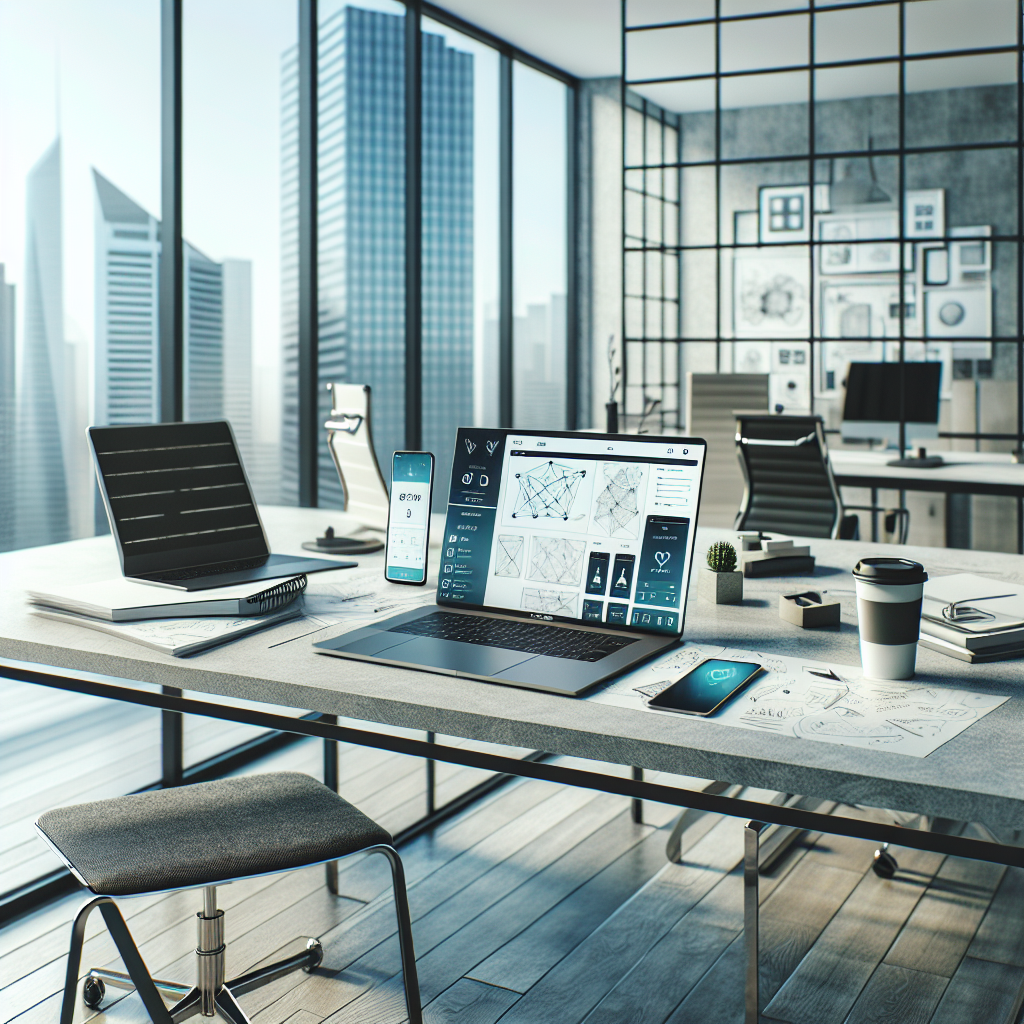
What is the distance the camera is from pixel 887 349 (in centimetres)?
715

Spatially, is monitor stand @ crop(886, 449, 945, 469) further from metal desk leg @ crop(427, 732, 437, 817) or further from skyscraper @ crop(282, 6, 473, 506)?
metal desk leg @ crop(427, 732, 437, 817)

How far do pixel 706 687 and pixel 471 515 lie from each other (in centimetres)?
54

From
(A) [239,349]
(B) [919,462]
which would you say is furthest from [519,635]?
(B) [919,462]

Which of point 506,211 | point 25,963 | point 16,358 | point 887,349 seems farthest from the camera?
point 887,349

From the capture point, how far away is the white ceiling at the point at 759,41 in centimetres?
537

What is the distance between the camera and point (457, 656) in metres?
1.42

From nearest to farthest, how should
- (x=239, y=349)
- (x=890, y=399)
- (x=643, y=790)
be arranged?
(x=643, y=790)
(x=239, y=349)
(x=890, y=399)

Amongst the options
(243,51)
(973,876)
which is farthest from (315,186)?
(973,876)

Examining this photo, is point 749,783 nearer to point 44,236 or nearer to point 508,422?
point 44,236

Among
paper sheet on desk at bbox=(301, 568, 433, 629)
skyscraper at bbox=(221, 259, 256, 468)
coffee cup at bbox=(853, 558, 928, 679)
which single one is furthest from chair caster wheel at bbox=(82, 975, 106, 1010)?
skyscraper at bbox=(221, 259, 256, 468)

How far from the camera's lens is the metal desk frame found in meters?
1.02

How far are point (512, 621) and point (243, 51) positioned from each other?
8.67 ft

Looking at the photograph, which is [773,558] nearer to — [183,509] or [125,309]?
[183,509]

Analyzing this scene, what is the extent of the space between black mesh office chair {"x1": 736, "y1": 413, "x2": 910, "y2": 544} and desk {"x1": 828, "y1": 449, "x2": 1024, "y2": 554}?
0.42 feet
